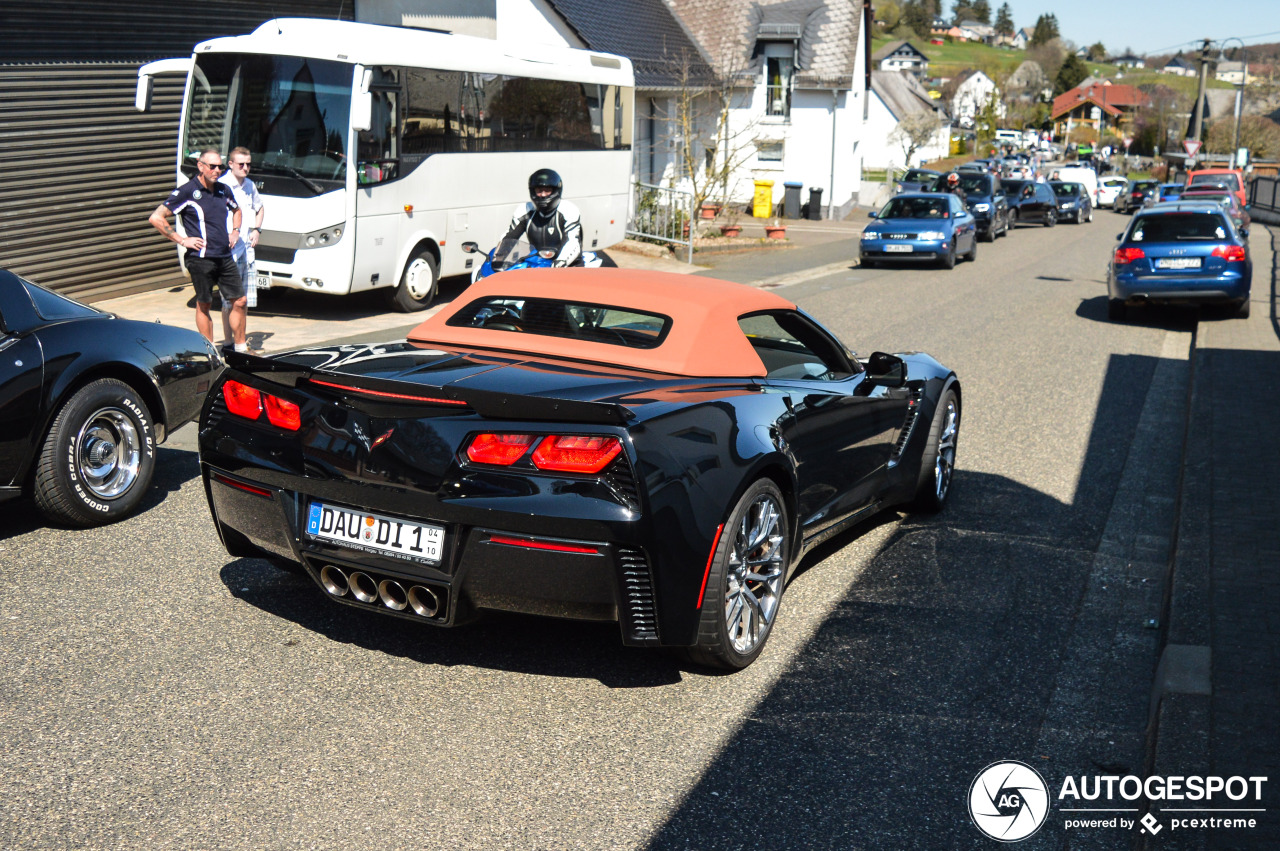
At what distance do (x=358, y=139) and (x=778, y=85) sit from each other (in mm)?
31481

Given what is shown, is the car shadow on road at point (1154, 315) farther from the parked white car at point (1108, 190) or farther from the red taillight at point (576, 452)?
the parked white car at point (1108, 190)

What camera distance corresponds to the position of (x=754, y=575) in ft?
15.2

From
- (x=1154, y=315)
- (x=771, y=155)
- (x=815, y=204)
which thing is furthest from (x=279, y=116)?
(x=771, y=155)

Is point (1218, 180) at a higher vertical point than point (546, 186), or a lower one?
higher

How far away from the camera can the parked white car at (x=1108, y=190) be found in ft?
196

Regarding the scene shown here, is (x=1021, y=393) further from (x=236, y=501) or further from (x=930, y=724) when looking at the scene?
(x=236, y=501)

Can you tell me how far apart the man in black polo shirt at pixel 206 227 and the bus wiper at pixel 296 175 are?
3.13m

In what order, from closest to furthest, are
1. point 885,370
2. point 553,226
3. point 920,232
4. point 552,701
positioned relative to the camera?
point 552,701 → point 885,370 → point 553,226 → point 920,232

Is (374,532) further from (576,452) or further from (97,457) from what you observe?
(97,457)

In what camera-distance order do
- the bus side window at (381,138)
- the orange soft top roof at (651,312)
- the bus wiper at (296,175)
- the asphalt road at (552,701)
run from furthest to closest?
the bus side window at (381,138), the bus wiper at (296,175), the orange soft top roof at (651,312), the asphalt road at (552,701)

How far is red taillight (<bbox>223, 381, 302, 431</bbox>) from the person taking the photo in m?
4.30

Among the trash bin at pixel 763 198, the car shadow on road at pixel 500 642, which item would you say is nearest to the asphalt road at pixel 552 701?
the car shadow on road at pixel 500 642

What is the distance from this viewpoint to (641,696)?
4359 mm

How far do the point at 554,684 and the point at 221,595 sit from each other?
1719 millimetres
